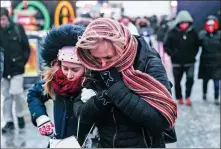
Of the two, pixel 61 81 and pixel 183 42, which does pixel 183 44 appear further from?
pixel 61 81

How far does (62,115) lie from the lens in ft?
8.74

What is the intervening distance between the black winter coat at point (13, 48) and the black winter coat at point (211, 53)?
323cm

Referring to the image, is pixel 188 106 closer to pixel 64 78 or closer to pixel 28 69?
pixel 28 69

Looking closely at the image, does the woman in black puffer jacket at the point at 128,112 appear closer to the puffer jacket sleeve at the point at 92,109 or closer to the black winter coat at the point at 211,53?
the puffer jacket sleeve at the point at 92,109

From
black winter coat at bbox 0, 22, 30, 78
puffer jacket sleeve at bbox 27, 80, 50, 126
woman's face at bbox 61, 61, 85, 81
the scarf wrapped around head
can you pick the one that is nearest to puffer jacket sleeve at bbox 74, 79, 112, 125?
the scarf wrapped around head

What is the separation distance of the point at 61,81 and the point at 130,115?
737 millimetres

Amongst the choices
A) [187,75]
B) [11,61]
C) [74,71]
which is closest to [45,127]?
[74,71]

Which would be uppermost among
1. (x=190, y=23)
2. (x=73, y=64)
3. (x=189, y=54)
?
(x=73, y=64)

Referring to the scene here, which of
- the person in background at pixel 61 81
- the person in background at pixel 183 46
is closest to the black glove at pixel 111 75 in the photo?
the person in background at pixel 61 81

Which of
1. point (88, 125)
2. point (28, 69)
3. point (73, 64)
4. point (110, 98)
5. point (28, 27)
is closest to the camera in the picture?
point (110, 98)

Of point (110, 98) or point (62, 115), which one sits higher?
point (110, 98)

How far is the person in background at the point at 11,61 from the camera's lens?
6094 mm

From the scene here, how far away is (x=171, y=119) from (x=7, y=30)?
450cm

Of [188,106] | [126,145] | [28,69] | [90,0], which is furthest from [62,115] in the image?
[90,0]
